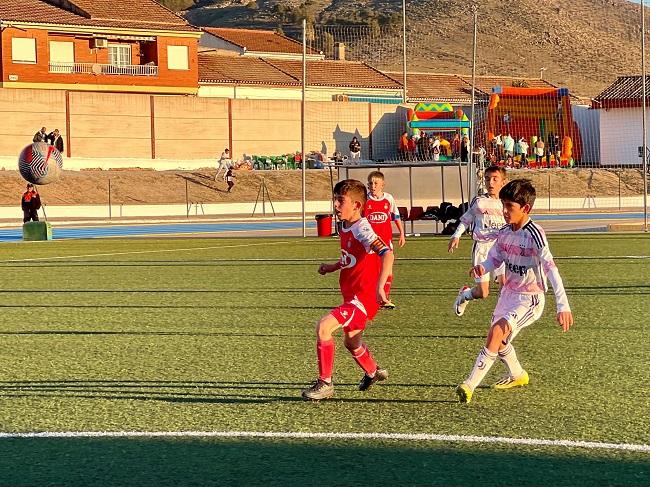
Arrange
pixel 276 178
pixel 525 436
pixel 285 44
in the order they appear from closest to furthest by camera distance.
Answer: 1. pixel 525 436
2. pixel 276 178
3. pixel 285 44

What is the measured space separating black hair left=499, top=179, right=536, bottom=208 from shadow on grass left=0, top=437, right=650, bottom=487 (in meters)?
1.72

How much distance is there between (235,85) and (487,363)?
5922 cm

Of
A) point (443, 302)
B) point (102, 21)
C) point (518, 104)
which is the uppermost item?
point (102, 21)

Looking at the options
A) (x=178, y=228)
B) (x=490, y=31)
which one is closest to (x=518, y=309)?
(x=178, y=228)

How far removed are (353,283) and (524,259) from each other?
42.2 inches

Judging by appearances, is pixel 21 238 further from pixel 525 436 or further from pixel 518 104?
pixel 518 104

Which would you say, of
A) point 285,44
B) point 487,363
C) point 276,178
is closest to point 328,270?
point 487,363

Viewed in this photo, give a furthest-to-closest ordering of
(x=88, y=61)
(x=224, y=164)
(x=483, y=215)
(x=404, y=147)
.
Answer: (x=88, y=61) → (x=404, y=147) → (x=224, y=164) → (x=483, y=215)

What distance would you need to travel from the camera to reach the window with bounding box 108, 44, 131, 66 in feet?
204

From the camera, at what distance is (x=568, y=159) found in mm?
54281

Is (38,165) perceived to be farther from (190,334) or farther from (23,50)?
(23,50)

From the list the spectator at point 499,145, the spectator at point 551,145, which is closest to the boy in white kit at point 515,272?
the spectator at point 499,145

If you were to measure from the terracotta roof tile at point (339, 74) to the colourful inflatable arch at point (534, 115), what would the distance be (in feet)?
46.7

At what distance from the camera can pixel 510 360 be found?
7938 mm
